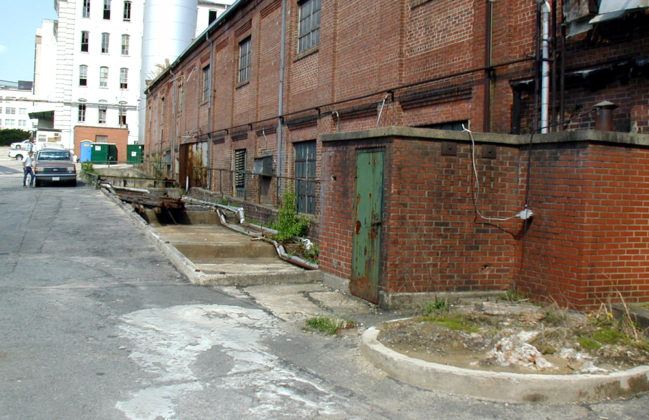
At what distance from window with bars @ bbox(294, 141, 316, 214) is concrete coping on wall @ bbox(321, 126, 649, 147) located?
680 centimetres

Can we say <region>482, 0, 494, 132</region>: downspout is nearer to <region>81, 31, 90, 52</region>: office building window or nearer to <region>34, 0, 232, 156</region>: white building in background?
<region>34, 0, 232, 156</region>: white building in background

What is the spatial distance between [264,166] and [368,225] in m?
11.8

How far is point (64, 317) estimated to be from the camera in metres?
7.45

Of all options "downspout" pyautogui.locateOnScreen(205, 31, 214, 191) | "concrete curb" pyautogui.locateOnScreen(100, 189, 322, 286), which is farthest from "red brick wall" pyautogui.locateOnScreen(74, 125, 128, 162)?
"concrete curb" pyautogui.locateOnScreen(100, 189, 322, 286)

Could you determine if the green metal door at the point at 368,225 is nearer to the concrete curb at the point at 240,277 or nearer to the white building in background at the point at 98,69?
the concrete curb at the point at 240,277

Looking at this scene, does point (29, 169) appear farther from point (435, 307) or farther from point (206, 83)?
point (435, 307)

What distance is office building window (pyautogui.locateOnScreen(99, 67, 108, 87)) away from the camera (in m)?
64.9

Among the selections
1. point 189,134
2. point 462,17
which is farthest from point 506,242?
point 189,134

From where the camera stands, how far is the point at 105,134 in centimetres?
6362

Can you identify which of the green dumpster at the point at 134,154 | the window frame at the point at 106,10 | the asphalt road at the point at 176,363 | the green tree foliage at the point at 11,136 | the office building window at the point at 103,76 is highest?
the window frame at the point at 106,10

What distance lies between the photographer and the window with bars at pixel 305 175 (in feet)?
52.2

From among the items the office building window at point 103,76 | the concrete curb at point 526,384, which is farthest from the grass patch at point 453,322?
the office building window at point 103,76

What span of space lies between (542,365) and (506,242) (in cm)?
334

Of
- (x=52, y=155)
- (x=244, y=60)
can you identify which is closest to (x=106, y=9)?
(x=52, y=155)
